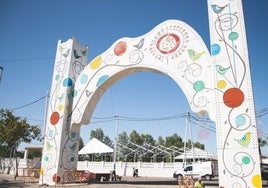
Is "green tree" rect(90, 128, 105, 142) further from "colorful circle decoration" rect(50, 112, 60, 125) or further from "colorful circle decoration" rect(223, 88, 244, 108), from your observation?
"colorful circle decoration" rect(223, 88, 244, 108)

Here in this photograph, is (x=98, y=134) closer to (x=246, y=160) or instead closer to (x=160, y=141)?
(x=160, y=141)

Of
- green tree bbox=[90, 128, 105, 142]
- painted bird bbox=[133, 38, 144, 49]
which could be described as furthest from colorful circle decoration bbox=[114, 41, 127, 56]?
green tree bbox=[90, 128, 105, 142]

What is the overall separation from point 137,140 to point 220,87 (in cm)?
5131

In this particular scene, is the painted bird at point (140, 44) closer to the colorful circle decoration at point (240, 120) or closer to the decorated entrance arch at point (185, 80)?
the decorated entrance arch at point (185, 80)

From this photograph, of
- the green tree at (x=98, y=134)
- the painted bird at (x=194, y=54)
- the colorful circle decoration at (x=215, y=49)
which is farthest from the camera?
the green tree at (x=98, y=134)

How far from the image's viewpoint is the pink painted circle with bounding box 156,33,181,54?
11.1 m

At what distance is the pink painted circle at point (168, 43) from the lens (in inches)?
436

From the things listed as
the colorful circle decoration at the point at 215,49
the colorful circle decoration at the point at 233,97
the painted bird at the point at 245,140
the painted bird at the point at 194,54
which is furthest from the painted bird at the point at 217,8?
the painted bird at the point at 245,140

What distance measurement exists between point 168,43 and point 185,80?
1.98 meters

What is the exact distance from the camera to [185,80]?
10.4 meters

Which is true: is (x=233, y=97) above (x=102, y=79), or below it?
below

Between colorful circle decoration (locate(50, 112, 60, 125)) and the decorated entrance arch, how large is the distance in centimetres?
5

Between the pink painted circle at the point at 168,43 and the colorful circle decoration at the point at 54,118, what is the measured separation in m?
6.38

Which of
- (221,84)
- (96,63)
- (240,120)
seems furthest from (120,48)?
(240,120)
